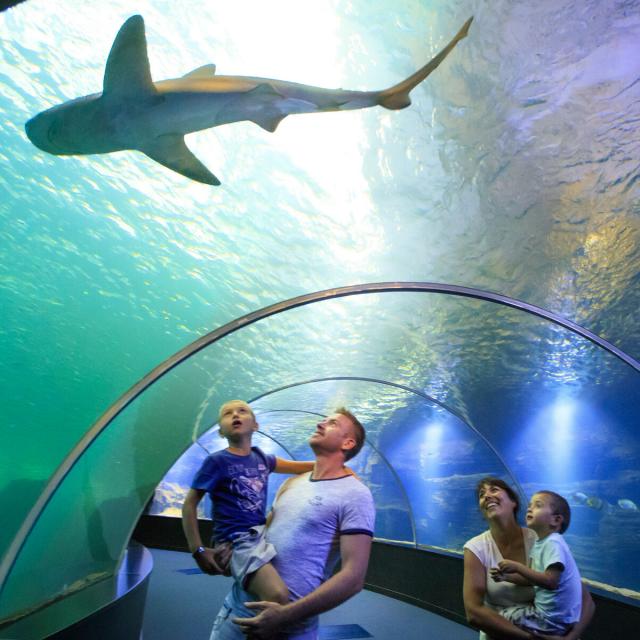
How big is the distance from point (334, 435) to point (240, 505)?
1.47 feet

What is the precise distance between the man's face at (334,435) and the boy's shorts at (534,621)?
36.9 inches

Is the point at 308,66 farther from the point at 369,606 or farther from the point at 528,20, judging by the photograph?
the point at 369,606

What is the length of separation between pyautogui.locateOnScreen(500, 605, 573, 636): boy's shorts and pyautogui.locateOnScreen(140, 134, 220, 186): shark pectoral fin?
7.73ft

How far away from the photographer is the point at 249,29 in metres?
3.52

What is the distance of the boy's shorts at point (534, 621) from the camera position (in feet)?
6.15

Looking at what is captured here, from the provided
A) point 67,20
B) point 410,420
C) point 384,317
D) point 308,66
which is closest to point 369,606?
point 384,317

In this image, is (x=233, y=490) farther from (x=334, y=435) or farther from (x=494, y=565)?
(x=494, y=565)

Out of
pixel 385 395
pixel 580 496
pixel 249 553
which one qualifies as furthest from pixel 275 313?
pixel 580 496

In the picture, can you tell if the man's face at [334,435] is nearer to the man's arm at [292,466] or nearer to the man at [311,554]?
the man at [311,554]

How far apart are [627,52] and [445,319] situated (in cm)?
386

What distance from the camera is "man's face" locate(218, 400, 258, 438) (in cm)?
208

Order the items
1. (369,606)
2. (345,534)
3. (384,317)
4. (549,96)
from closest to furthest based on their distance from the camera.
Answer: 1. (345,534)
2. (549,96)
3. (384,317)
4. (369,606)

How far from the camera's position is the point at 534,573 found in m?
1.87

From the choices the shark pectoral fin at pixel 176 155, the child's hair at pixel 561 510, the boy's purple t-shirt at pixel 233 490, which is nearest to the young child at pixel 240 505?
the boy's purple t-shirt at pixel 233 490
